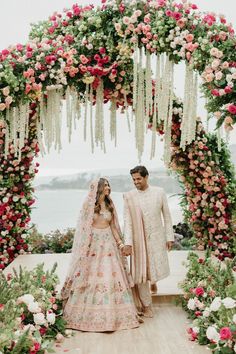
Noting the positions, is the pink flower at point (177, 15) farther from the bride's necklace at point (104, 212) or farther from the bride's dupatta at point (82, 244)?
the bride's necklace at point (104, 212)

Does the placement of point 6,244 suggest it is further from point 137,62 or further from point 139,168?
point 137,62

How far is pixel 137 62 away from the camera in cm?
466

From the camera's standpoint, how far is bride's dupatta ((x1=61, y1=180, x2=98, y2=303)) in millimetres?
5355

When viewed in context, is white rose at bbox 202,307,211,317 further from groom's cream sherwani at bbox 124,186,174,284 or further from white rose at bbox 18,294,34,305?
white rose at bbox 18,294,34,305

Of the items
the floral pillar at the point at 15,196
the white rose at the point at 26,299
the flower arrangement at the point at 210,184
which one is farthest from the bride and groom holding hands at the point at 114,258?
the floral pillar at the point at 15,196

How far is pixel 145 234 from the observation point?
5770 mm

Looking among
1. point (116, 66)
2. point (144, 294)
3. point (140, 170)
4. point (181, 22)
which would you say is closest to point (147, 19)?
point (181, 22)

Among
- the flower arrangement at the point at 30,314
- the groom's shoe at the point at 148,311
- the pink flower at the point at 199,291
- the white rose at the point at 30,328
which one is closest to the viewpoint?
the flower arrangement at the point at 30,314

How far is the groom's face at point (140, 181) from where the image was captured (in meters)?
5.73

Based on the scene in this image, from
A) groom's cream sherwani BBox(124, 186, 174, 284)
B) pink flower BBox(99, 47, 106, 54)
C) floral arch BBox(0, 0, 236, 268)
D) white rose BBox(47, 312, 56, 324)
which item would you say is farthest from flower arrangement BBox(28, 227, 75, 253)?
pink flower BBox(99, 47, 106, 54)

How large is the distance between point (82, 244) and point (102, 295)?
50cm

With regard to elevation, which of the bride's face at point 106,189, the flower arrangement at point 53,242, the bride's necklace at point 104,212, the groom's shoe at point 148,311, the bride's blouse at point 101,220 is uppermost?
the bride's face at point 106,189

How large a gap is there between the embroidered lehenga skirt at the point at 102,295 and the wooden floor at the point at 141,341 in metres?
0.10

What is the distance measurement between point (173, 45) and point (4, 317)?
2271 mm
